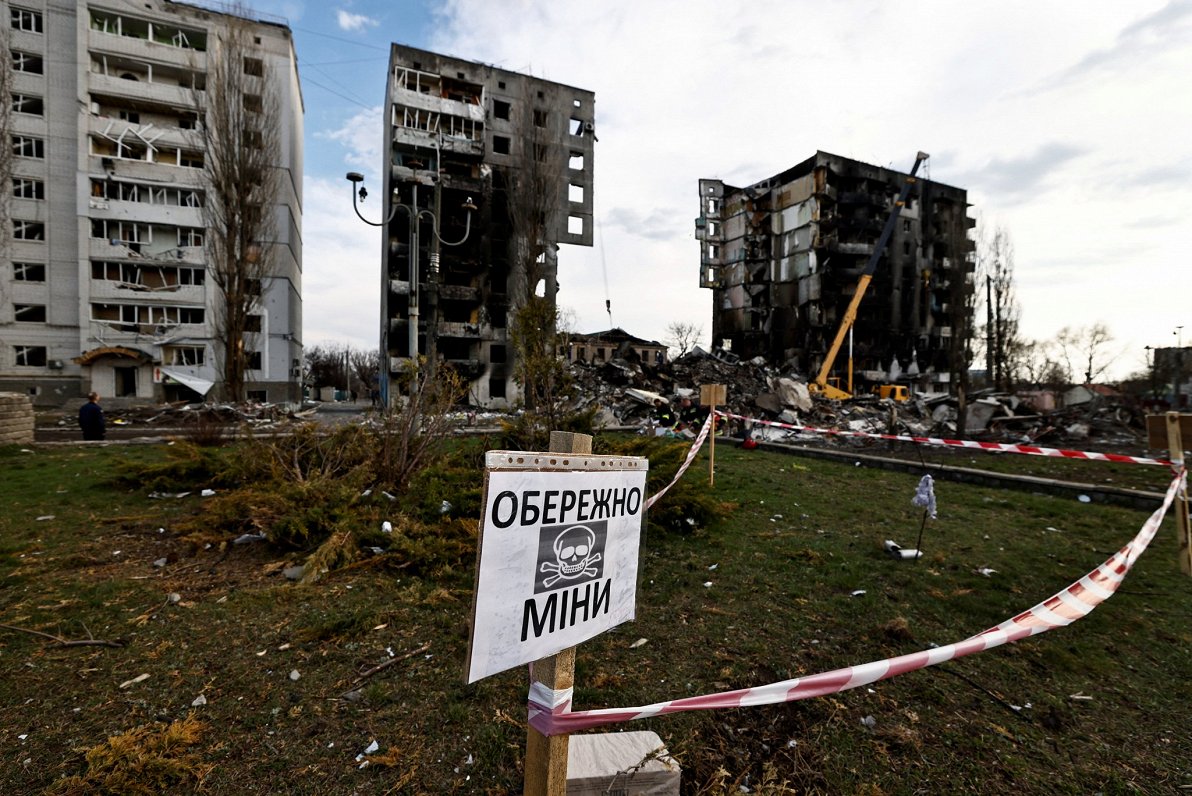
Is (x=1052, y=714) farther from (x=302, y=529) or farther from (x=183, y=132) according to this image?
(x=183, y=132)

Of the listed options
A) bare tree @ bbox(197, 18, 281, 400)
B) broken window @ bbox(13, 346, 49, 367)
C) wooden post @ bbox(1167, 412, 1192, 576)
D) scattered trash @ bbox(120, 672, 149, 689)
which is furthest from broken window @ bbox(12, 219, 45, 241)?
wooden post @ bbox(1167, 412, 1192, 576)

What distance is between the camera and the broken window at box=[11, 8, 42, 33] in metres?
29.1

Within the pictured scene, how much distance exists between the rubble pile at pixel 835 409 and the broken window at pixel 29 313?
29.9 metres

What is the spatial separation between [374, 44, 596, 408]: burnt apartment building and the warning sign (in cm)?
3169

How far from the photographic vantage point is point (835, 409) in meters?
22.9

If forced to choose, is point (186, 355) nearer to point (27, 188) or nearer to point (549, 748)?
point (27, 188)

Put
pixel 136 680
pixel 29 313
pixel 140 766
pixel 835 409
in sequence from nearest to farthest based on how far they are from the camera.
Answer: pixel 140 766 < pixel 136 680 < pixel 835 409 < pixel 29 313

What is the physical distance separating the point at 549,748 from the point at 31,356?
41.0 m

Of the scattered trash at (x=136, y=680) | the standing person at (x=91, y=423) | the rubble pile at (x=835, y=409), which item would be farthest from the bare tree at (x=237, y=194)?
the scattered trash at (x=136, y=680)

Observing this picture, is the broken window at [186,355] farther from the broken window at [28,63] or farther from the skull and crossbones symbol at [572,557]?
the skull and crossbones symbol at [572,557]

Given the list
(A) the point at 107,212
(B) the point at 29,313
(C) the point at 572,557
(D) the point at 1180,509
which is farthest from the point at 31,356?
(D) the point at 1180,509

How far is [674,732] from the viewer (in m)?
2.49

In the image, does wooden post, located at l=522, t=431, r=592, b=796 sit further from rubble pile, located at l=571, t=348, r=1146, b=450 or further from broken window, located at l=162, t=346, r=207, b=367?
broken window, located at l=162, t=346, r=207, b=367

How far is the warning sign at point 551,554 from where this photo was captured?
1.42 m
